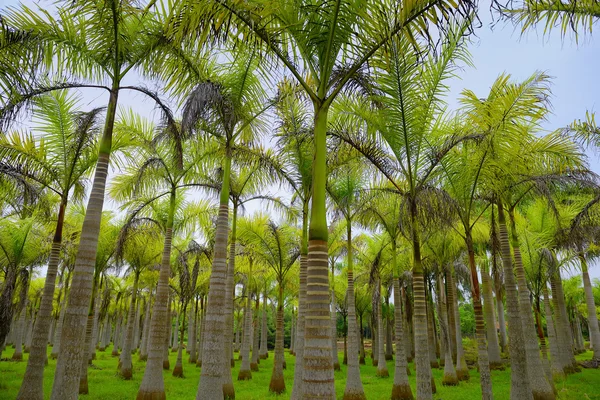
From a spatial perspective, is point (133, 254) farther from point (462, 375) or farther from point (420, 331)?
point (462, 375)

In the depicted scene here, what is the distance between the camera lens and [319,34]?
5.45 m

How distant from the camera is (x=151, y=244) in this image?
55.4ft

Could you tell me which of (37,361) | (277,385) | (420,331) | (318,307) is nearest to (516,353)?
(420,331)

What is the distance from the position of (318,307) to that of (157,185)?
958 centimetres

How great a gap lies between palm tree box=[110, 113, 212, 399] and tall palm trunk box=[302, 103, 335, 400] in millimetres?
5391

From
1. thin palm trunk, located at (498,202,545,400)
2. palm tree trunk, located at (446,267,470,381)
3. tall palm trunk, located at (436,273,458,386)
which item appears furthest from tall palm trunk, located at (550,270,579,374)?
thin palm trunk, located at (498,202,545,400)

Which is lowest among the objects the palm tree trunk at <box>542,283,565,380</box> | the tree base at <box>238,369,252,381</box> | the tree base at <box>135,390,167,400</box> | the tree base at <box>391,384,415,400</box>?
the tree base at <box>238,369,252,381</box>

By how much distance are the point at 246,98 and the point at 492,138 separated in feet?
19.1

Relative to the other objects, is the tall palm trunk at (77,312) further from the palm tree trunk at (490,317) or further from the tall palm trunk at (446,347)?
the palm tree trunk at (490,317)

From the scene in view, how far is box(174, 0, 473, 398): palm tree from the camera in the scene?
4.40m

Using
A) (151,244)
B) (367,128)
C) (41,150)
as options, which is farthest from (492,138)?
(151,244)

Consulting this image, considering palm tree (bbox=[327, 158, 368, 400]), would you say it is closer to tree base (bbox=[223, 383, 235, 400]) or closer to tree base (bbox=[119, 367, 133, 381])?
tree base (bbox=[223, 383, 235, 400])

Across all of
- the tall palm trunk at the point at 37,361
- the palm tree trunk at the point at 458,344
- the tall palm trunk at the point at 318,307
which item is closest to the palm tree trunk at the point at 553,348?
the palm tree trunk at the point at 458,344

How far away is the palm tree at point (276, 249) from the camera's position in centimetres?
1407
